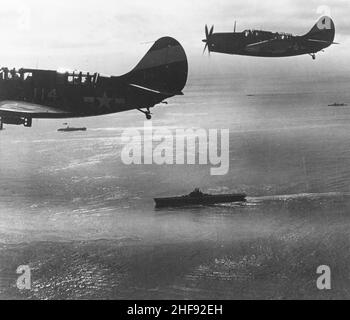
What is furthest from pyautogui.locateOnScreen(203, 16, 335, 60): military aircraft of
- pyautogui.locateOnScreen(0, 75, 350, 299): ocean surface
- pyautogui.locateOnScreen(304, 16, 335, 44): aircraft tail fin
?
pyautogui.locateOnScreen(0, 75, 350, 299): ocean surface

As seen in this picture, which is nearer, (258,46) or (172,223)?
(258,46)

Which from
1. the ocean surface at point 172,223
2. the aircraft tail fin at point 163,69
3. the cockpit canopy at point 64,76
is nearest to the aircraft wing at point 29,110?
the cockpit canopy at point 64,76

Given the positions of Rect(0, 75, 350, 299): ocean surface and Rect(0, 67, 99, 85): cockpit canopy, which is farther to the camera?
Rect(0, 75, 350, 299): ocean surface

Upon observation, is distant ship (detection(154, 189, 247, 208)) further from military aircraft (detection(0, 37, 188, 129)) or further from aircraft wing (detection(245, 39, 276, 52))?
military aircraft (detection(0, 37, 188, 129))

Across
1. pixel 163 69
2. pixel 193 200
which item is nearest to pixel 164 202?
pixel 193 200

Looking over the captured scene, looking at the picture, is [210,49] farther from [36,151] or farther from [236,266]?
[36,151]

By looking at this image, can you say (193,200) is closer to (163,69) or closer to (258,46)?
(258,46)

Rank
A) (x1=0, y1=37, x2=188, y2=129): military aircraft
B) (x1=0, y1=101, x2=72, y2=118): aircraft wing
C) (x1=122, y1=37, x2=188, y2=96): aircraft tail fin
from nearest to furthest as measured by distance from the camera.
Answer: (x1=0, y1=101, x2=72, y2=118): aircraft wing < (x1=0, y1=37, x2=188, y2=129): military aircraft < (x1=122, y1=37, x2=188, y2=96): aircraft tail fin

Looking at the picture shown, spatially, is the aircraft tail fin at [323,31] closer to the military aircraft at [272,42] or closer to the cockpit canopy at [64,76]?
the military aircraft at [272,42]
